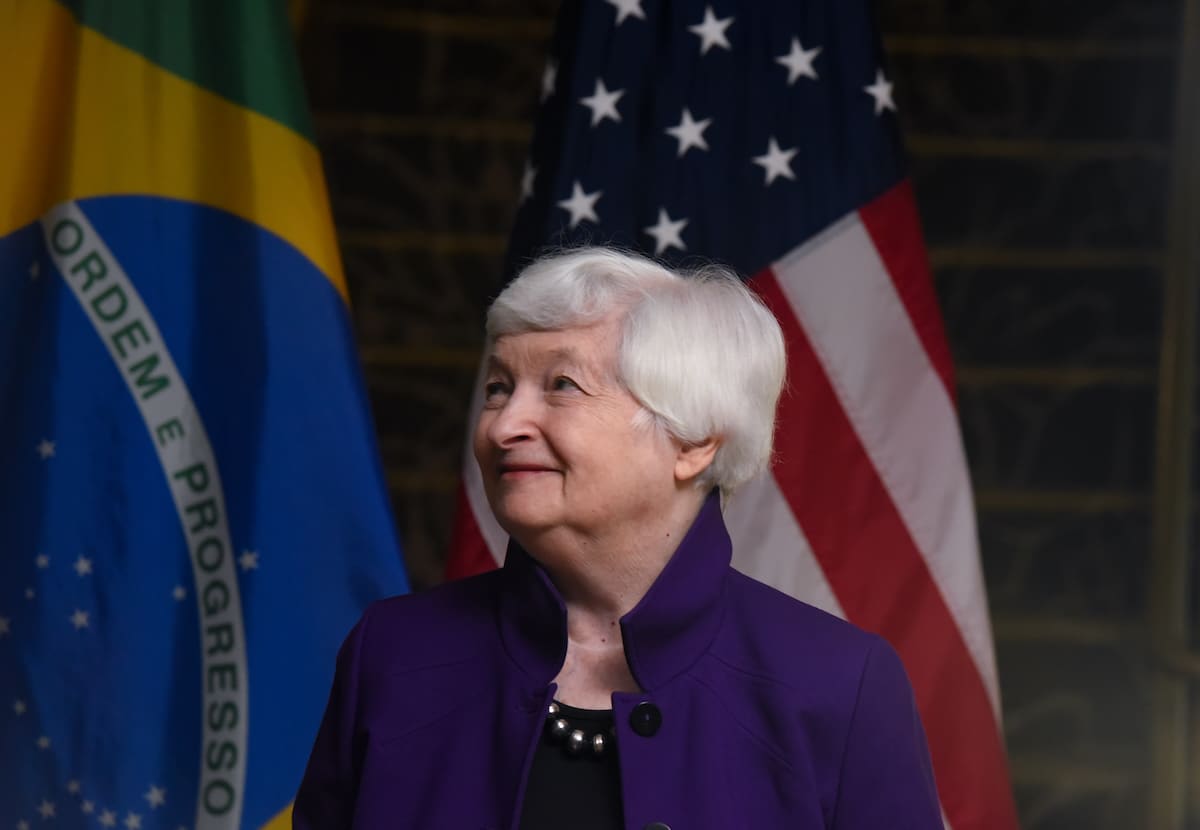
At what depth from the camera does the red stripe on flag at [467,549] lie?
2.45 meters

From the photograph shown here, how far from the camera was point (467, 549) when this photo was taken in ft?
8.04

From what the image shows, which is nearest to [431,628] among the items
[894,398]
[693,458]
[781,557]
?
[693,458]

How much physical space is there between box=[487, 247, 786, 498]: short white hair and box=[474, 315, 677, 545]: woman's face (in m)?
0.02

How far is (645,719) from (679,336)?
1.25ft

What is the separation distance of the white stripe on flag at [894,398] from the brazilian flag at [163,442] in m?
0.78

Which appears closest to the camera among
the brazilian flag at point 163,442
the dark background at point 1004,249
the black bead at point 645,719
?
the black bead at point 645,719

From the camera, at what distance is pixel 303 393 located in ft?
7.74

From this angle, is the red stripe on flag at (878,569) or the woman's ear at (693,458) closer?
the woman's ear at (693,458)

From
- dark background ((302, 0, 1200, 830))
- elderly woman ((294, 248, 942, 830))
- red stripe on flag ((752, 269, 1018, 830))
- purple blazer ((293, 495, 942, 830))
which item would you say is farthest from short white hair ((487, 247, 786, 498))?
dark background ((302, 0, 1200, 830))

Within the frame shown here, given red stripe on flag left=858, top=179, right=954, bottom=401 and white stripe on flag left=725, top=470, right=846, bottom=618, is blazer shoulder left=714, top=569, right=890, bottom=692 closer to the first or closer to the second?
white stripe on flag left=725, top=470, right=846, bottom=618

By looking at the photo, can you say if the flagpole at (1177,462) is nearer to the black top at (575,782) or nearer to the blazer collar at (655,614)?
the blazer collar at (655,614)

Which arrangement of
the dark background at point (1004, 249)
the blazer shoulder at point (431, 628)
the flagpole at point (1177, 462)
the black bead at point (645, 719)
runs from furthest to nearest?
the dark background at point (1004, 249) < the flagpole at point (1177, 462) < the blazer shoulder at point (431, 628) < the black bead at point (645, 719)

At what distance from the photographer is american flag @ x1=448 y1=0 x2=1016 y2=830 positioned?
2451 millimetres

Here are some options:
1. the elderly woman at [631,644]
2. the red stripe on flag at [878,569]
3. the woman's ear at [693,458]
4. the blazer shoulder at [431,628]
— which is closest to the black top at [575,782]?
the elderly woman at [631,644]
